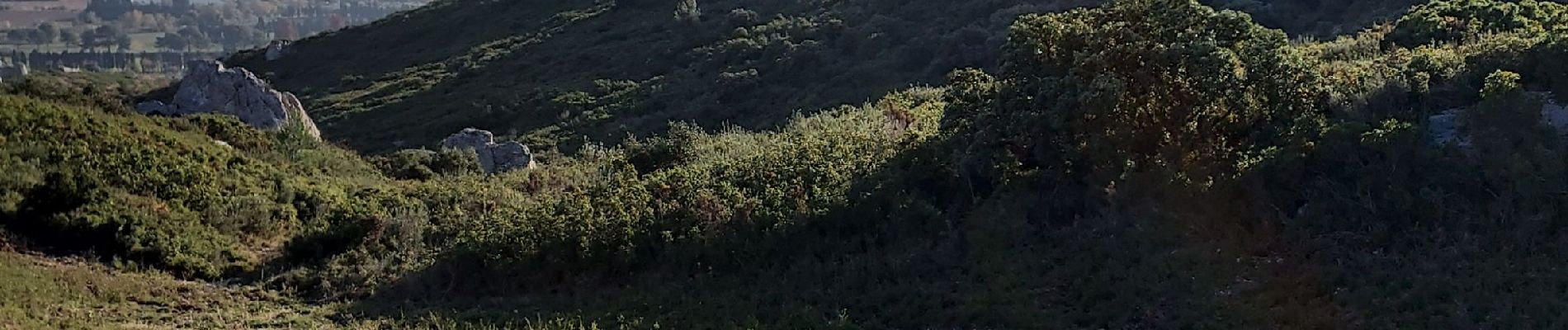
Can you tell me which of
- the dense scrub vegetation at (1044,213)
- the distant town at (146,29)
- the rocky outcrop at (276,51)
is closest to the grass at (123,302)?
the dense scrub vegetation at (1044,213)

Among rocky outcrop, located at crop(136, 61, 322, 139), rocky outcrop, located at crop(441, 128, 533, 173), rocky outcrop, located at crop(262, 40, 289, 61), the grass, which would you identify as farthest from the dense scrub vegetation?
rocky outcrop, located at crop(262, 40, 289, 61)

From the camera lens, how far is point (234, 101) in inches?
1004

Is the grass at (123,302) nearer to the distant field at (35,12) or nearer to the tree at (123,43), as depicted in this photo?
the tree at (123,43)

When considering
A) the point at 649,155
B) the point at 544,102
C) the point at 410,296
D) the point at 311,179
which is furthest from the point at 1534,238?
the point at 544,102

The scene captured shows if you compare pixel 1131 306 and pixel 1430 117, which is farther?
pixel 1430 117

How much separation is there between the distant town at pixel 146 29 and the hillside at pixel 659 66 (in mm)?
36904

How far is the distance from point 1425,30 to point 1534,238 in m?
6.18

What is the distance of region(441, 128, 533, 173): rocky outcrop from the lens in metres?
21.1

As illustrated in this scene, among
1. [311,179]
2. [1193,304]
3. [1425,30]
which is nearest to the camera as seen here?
[1193,304]

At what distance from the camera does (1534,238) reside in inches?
286

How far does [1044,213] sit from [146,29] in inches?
4964

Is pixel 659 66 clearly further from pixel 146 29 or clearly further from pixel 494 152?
pixel 146 29

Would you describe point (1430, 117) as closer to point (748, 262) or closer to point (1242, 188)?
point (1242, 188)

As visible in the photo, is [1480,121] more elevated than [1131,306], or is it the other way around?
[1480,121]
